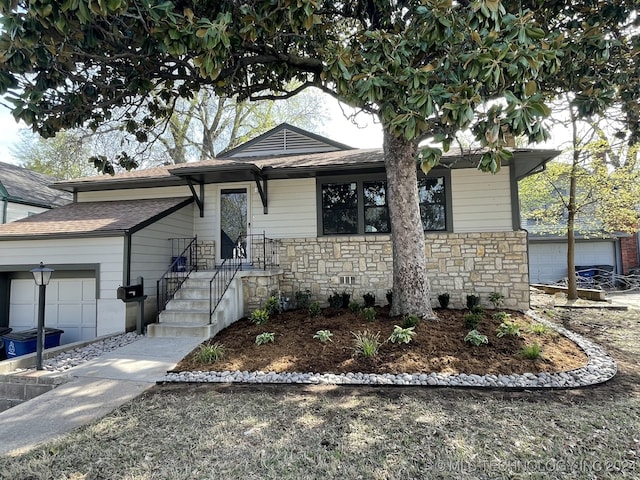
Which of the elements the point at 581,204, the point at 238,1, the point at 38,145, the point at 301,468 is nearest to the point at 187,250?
the point at 238,1

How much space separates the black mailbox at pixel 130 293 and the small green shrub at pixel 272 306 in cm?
245

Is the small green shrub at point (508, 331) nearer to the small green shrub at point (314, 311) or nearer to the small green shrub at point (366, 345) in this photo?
the small green shrub at point (366, 345)

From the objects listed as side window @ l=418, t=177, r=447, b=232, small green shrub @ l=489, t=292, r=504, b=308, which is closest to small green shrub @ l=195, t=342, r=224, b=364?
side window @ l=418, t=177, r=447, b=232

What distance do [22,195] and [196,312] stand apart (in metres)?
10.0

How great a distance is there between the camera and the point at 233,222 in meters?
9.20

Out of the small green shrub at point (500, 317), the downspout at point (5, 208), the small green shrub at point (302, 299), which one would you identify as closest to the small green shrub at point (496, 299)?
the small green shrub at point (500, 317)

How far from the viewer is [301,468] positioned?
8.05 feet

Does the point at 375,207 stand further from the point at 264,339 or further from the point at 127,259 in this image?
the point at 127,259

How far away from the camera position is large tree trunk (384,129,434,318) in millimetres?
6297

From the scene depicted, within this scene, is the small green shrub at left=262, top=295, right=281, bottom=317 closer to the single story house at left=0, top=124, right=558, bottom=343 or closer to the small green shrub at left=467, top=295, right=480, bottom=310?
the single story house at left=0, top=124, right=558, bottom=343

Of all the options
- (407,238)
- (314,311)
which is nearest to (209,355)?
(314,311)

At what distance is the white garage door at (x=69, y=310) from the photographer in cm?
745

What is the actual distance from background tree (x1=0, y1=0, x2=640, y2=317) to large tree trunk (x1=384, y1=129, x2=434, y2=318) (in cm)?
2

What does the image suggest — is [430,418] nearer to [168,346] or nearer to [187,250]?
[168,346]
